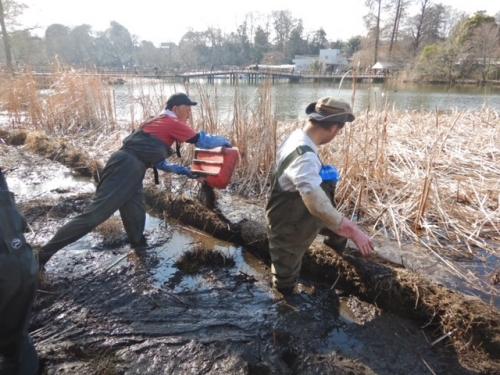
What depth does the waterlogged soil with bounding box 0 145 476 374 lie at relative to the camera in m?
1.95

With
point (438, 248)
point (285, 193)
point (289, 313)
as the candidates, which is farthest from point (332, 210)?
point (438, 248)

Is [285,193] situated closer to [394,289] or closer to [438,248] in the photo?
[394,289]

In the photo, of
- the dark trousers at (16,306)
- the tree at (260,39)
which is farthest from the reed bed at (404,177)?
the tree at (260,39)

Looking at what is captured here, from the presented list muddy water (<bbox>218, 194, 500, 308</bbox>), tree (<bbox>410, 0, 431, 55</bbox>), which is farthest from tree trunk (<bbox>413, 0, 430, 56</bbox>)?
muddy water (<bbox>218, 194, 500, 308</bbox>)

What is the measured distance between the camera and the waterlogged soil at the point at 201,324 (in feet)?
6.38

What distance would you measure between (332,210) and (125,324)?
4.97 feet

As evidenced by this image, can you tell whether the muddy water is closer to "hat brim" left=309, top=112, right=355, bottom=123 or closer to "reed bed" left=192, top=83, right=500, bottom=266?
"reed bed" left=192, top=83, right=500, bottom=266

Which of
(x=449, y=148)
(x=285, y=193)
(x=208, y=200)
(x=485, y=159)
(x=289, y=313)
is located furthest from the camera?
(x=449, y=148)

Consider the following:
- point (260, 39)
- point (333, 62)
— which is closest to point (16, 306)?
point (333, 62)

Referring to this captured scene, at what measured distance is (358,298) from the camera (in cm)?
261

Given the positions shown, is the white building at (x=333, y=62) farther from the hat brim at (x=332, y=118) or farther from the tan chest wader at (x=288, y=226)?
the tan chest wader at (x=288, y=226)

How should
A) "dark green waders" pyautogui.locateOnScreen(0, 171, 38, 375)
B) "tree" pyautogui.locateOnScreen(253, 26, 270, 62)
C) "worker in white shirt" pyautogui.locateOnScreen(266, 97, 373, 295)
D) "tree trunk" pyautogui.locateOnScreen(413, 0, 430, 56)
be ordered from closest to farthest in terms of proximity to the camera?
"dark green waders" pyautogui.locateOnScreen(0, 171, 38, 375), "worker in white shirt" pyautogui.locateOnScreen(266, 97, 373, 295), "tree trunk" pyautogui.locateOnScreen(413, 0, 430, 56), "tree" pyautogui.locateOnScreen(253, 26, 270, 62)

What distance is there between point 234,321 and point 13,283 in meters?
1.34

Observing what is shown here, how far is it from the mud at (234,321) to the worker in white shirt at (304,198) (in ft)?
1.16
